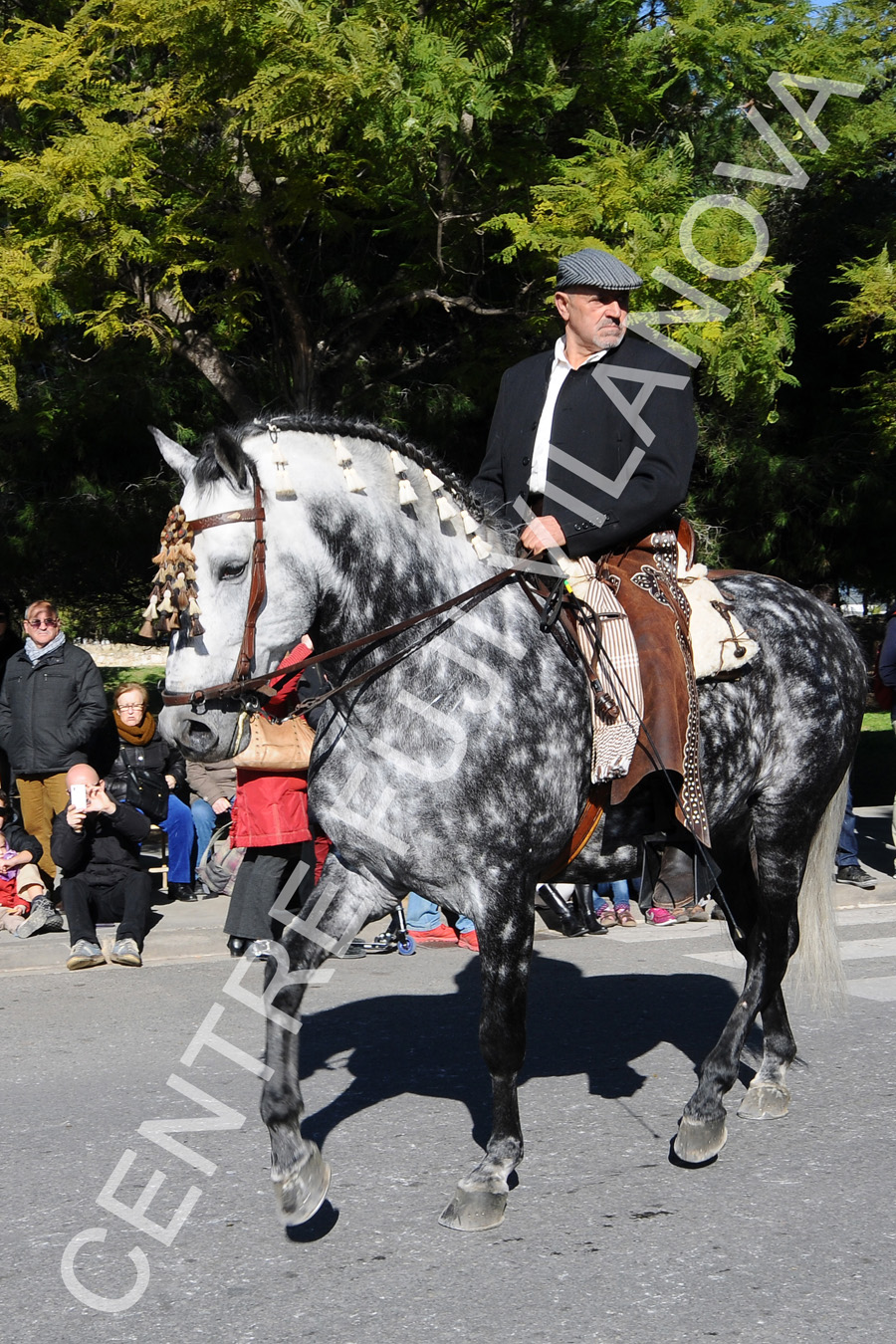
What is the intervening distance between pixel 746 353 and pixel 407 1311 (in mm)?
7234

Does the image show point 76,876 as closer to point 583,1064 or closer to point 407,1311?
point 583,1064

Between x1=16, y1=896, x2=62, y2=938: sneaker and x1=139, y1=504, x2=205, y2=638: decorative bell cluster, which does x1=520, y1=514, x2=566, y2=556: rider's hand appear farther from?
x1=16, y1=896, x2=62, y2=938: sneaker

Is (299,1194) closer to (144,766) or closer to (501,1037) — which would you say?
(501,1037)

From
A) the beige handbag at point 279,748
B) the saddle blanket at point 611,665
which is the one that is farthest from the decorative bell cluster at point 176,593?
the beige handbag at point 279,748

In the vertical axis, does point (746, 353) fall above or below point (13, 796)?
above

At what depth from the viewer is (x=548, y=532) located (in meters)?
4.30

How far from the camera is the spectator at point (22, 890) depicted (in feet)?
29.3

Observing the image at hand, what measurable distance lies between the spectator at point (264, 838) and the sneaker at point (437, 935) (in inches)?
44.1

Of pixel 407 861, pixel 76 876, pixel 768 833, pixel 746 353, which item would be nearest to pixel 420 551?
pixel 407 861

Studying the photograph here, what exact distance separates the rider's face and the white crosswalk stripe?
3.34 metres

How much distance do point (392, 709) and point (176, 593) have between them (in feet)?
2.48

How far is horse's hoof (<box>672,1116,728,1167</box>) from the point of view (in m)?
4.59

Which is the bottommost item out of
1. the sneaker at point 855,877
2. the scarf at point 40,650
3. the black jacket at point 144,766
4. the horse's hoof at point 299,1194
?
the sneaker at point 855,877

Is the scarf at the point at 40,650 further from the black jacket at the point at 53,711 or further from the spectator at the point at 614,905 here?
the spectator at the point at 614,905
